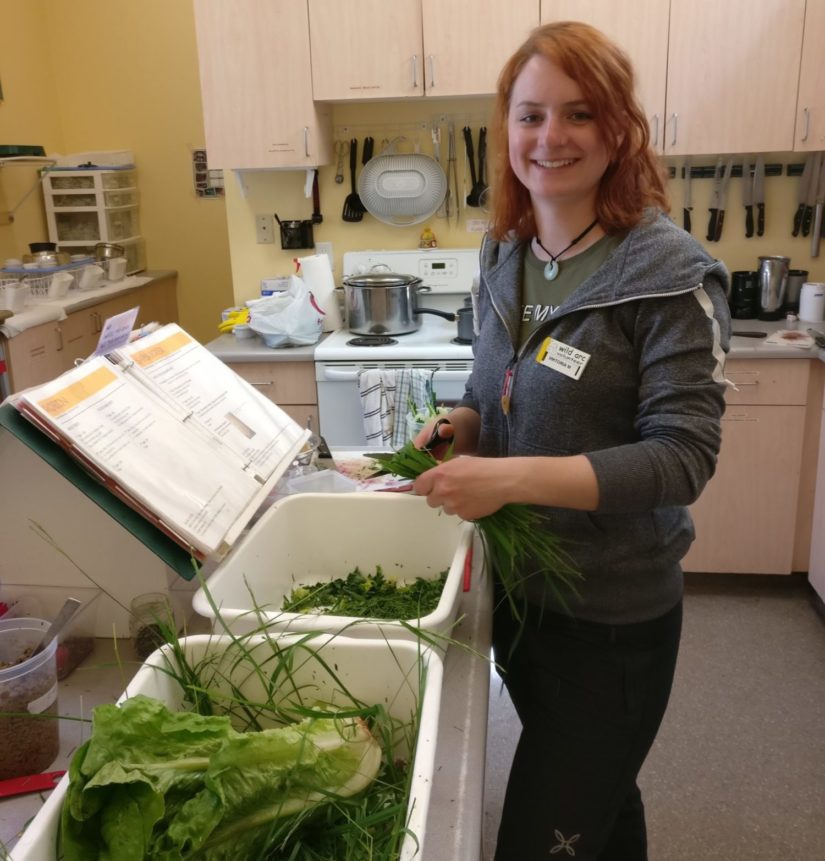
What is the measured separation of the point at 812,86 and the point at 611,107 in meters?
2.28

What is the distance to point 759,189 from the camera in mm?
3533

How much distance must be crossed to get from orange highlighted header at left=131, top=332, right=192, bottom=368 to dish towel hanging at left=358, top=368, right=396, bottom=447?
62.1 inches

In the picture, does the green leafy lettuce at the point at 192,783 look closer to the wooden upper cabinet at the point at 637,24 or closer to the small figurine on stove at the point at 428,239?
the wooden upper cabinet at the point at 637,24

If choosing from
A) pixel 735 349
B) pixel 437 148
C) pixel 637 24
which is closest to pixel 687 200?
pixel 637 24

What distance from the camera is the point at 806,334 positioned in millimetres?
3174

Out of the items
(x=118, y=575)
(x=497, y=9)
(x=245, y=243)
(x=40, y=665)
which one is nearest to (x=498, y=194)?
(x=118, y=575)

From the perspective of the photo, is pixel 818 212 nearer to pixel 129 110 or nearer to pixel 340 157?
pixel 340 157

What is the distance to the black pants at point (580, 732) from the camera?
1.30 m

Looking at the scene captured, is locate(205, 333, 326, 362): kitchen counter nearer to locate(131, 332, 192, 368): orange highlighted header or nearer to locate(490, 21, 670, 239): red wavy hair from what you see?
locate(131, 332, 192, 368): orange highlighted header

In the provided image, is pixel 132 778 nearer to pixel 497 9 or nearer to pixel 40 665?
pixel 40 665

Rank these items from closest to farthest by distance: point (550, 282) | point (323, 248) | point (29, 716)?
point (29, 716) → point (550, 282) → point (323, 248)

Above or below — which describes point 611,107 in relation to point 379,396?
above

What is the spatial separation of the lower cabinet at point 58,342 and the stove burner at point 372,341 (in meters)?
0.87

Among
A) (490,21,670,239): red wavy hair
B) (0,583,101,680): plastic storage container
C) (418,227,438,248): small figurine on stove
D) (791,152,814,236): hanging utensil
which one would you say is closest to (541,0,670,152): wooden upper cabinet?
(791,152,814,236): hanging utensil
